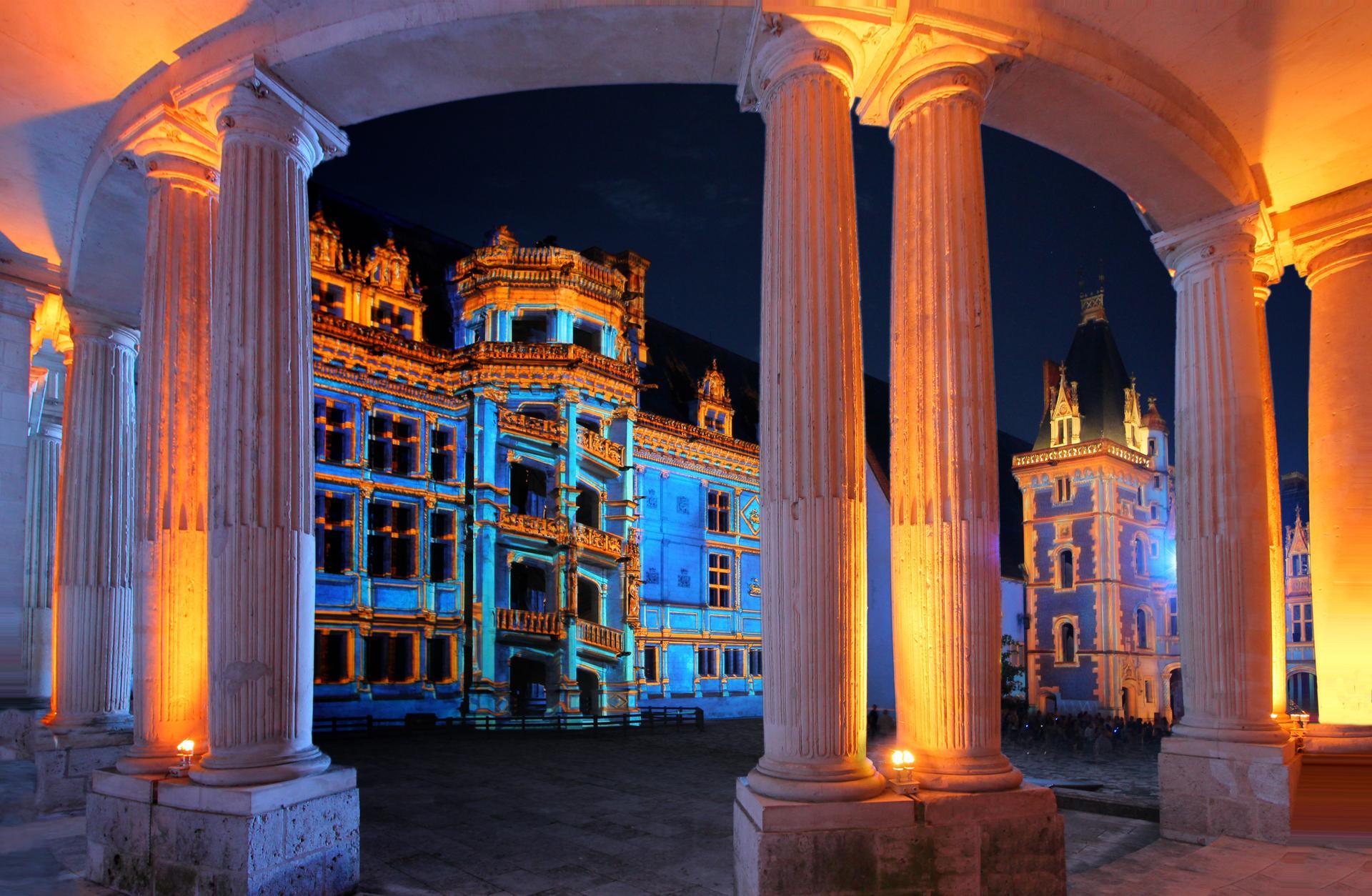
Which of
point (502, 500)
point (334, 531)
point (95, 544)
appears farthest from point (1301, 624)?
point (95, 544)

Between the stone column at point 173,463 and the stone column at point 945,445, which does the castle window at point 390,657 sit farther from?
the stone column at point 945,445

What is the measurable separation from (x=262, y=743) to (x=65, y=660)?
24.9ft

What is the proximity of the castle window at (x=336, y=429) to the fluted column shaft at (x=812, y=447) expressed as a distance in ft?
73.0

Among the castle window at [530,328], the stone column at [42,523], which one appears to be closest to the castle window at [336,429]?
the castle window at [530,328]

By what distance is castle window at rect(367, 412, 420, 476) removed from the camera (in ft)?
93.8

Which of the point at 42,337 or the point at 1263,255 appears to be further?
the point at 42,337

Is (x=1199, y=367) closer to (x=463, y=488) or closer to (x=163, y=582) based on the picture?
(x=163, y=582)

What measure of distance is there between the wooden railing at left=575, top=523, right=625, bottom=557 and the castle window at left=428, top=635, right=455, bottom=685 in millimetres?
5398

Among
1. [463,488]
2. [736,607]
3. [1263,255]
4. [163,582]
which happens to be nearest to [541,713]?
[463,488]

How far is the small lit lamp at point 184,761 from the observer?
8.30 m

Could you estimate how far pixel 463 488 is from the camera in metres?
30.4

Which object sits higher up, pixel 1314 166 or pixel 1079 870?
pixel 1314 166

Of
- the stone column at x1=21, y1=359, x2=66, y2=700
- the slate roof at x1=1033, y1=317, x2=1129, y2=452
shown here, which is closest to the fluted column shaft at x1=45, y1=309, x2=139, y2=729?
the stone column at x1=21, y1=359, x2=66, y2=700

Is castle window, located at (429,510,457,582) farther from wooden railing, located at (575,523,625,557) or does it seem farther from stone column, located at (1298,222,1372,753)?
stone column, located at (1298,222,1372,753)
